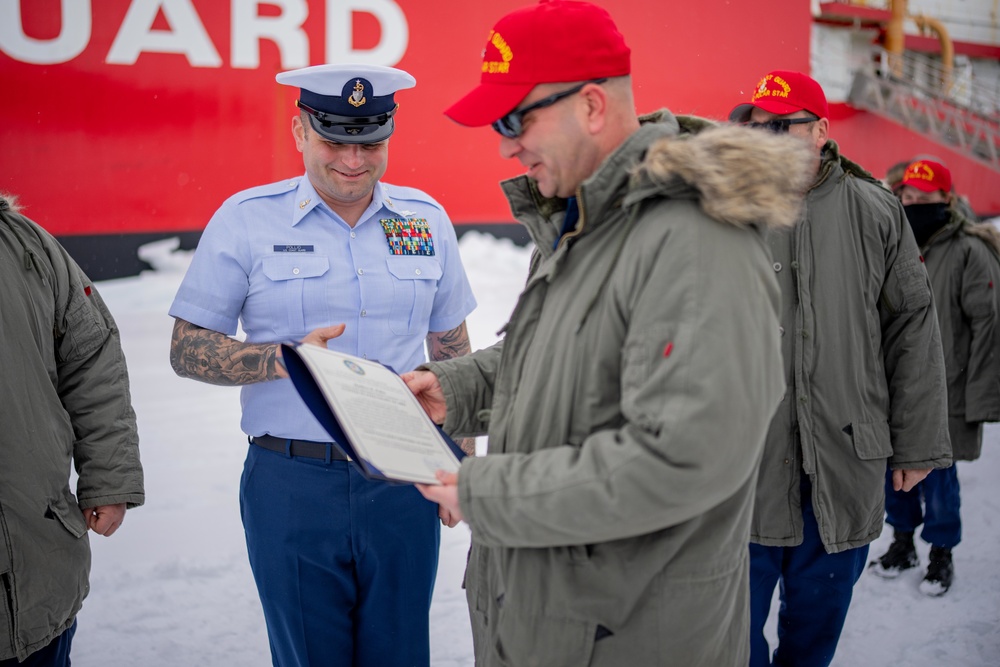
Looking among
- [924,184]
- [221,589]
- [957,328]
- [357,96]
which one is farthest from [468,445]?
Result: [924,184]

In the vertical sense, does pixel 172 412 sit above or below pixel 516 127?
below

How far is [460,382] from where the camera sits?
6.10 feet

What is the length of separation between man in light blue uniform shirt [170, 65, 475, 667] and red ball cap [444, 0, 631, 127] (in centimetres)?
95

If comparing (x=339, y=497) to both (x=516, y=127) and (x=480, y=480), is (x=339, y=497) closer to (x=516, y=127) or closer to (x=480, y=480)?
(x=480, y=480)

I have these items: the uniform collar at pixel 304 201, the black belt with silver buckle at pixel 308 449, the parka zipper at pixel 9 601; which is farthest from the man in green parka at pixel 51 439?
the uniform collar at pixel 304 201

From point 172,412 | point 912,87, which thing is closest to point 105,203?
point 172,412

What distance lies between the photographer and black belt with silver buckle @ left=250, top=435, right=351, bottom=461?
2240mm

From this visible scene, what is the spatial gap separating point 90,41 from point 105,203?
48.4 inches

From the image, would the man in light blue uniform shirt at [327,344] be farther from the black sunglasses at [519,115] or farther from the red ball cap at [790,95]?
the red ball cap at [790,95]

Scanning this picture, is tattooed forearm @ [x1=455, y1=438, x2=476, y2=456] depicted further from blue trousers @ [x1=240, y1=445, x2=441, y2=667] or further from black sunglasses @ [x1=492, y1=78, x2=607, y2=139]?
black sunglasses @ [x1=492, y1=78, x2=607, y2=139]

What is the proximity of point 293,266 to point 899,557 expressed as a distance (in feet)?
10.8

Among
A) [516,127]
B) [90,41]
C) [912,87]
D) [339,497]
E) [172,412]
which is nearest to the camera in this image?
[516,127]

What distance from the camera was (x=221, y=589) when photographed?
11.6 feet

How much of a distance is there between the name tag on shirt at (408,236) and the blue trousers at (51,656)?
4.13 ft
